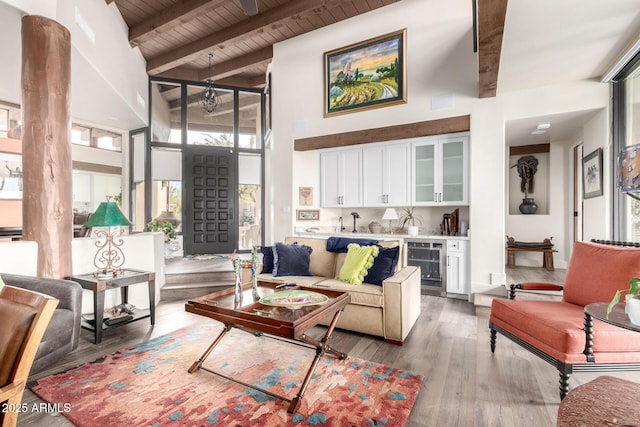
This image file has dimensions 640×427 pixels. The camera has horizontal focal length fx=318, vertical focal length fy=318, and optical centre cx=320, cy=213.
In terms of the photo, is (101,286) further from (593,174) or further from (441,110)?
(593,174)

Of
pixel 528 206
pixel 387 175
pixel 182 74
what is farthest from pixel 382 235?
pixel 182 74

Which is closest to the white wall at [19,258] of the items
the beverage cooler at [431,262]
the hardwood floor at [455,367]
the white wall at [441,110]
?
the hardwood floor at [455,367]

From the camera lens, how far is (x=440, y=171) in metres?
4.76

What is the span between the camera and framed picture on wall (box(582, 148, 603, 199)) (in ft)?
12.3

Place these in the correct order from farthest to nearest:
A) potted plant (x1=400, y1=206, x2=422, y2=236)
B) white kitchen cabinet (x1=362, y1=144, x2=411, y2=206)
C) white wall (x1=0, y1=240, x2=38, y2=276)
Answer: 1. potted plant (x1=400, y1=206, x2=422, y2=236)
2. white kitchen cabinet (x1=362, y1=144, x2=411, y2=206)
3. white wall (x1=0, y1=240, x2=38, y2=276)

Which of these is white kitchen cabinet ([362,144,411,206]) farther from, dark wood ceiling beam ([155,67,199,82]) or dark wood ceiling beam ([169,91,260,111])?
dark wood ceiling beam ([155,67,199,82])

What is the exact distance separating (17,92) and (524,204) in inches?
321

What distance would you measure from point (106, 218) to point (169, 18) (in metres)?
3.44

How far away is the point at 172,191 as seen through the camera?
6586mm

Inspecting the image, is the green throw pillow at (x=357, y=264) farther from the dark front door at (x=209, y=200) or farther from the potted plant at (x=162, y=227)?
the dark front door at (x=209, y=200)

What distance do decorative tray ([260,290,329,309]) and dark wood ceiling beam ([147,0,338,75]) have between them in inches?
164

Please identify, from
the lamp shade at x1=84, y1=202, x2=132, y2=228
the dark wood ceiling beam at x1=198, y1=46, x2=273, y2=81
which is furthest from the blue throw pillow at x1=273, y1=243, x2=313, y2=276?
the dark wood ceiling beam at x1=198, y1=46, x2=273, y2=81

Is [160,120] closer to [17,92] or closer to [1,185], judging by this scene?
[17,92]

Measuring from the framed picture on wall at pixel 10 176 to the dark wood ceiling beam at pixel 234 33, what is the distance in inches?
109
